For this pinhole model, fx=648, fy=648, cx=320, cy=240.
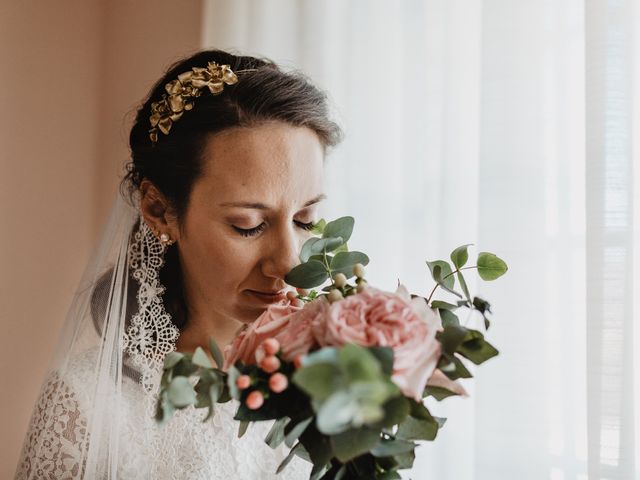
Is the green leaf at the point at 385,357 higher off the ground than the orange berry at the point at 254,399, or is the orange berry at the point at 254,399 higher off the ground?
the green leaf at the point at 385,357

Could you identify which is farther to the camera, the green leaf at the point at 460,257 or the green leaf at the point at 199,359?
the green leaf at the point at 460,257

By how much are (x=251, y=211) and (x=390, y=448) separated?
46cm

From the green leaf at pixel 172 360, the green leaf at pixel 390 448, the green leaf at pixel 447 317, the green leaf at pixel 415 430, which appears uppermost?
the green leaf at pixel 447 317

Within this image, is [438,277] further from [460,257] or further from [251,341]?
[251,341]

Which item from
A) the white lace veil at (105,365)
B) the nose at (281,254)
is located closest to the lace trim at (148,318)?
the white lace veil at (105,365)

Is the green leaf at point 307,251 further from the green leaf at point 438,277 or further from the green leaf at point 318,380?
the green leaf at point 318,380

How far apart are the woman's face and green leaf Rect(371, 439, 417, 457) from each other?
371mm

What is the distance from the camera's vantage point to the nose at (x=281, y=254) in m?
1.00

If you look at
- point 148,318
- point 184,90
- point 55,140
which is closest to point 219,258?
point 148,318

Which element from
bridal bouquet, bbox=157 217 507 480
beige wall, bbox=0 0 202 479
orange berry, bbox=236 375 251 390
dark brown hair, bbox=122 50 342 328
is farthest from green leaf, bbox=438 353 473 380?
beige wall, bbox=0 0 202 479

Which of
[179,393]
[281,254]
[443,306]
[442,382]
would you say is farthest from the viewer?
[281,254]

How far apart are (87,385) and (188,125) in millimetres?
471

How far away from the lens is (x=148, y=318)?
114 cm

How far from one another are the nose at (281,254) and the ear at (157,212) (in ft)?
0.69
